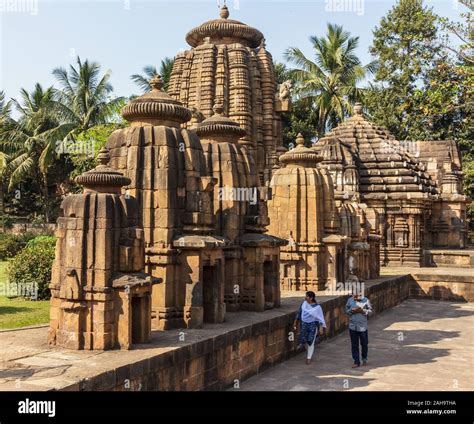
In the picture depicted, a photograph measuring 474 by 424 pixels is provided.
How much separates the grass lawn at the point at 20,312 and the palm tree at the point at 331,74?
1171 inches

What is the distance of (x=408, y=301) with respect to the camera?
72.7 feet

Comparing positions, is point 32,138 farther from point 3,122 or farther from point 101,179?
point 101,179

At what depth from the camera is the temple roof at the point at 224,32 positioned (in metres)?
23.9

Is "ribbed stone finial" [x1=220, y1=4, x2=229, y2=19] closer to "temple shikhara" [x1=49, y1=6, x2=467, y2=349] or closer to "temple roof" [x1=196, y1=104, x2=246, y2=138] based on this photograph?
"temple shikhara" [x1=49, y1=6, x2=467, y2=349]

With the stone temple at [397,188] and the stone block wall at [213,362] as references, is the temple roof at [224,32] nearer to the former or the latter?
the stone temple at [397,188]

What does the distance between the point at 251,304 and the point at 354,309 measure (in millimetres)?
2653

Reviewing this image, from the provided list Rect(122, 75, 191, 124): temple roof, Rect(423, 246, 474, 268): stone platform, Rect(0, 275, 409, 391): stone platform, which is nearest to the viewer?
Rect(0, 275, 409, 391): stone platform

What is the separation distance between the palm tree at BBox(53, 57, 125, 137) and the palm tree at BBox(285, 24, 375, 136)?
48.8ft

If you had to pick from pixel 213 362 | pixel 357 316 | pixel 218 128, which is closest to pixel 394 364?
pixel 357 316

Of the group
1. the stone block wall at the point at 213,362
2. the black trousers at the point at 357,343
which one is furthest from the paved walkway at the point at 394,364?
the stone block wall at the point at 213,362

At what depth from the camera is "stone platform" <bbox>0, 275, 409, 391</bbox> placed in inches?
261

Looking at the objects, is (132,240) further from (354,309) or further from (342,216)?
(342,216)

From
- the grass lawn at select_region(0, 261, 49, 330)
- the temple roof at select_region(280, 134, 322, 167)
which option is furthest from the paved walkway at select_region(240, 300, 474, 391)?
the grass lawn at select_region(0, 261, 49, 330)

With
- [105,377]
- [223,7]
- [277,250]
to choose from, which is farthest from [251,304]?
[223,7]
